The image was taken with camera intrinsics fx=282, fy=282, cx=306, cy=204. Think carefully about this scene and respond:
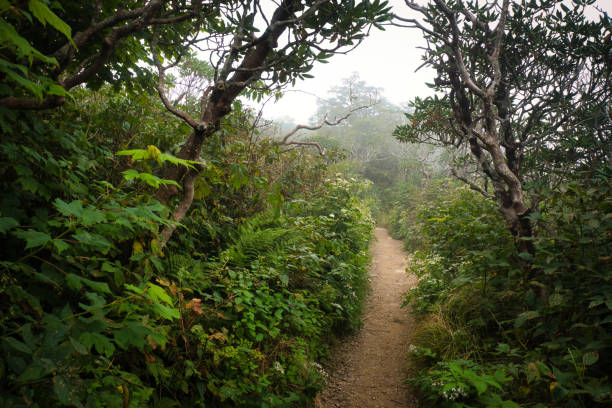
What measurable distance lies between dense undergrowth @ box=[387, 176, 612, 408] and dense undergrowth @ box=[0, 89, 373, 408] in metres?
1.47

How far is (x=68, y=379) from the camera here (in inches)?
49.3

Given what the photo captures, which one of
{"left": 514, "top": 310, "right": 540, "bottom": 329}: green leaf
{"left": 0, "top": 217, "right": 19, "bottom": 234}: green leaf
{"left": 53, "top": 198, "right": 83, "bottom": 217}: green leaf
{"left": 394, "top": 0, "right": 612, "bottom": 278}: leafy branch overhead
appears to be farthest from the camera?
{"left": 394, "top": 0, "right": 612, "bottom": 278}: leafy branch overhead

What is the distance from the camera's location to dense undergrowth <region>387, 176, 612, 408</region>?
2301 millimetres

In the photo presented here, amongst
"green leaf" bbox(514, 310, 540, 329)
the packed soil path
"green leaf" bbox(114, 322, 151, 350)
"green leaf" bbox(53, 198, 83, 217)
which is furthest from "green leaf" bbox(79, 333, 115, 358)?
"green leaf" bbox(514, 310, 540, 329)

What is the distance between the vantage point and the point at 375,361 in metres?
4.14

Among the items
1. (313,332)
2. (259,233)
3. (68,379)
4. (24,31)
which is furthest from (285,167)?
(68,379)

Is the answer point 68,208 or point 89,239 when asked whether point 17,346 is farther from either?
point 68,208

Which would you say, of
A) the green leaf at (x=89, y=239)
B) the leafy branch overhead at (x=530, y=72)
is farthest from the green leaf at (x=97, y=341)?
the leafy branch overhead at (x=530, y=72)

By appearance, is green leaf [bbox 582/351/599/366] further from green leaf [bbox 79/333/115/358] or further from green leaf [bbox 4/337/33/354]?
green leaf [bbox 4/337/33/354]

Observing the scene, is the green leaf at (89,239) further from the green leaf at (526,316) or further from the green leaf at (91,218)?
the green leaf at (526,316)

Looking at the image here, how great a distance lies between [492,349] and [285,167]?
5.49m

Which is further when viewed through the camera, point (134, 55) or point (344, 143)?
point (344, 143)

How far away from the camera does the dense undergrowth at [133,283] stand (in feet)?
4.63

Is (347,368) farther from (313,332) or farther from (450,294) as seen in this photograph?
(450,294)
